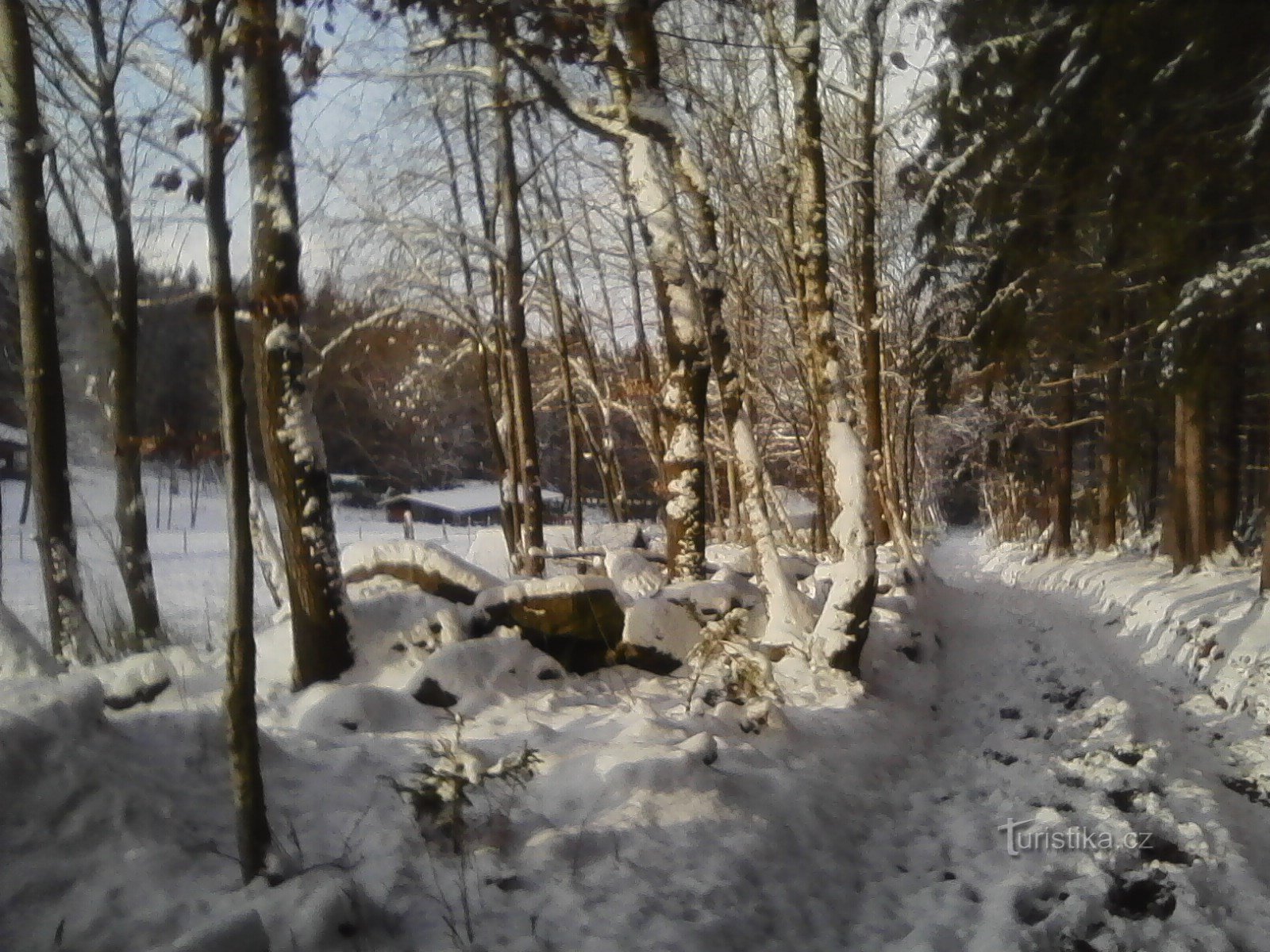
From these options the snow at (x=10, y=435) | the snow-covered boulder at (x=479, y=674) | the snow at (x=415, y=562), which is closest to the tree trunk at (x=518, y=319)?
the snow at (x=415, y=562)

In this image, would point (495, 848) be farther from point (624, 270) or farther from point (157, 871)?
point (624, 270)

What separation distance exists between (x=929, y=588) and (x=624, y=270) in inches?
375

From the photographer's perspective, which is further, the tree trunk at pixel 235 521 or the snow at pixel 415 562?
the snow at pixel 415 562

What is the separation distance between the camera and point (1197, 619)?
33.7 feet

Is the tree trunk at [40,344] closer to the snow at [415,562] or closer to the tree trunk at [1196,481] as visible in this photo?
the snow at [415,562]

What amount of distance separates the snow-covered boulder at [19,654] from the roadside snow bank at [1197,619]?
8.76m

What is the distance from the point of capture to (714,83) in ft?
48.1

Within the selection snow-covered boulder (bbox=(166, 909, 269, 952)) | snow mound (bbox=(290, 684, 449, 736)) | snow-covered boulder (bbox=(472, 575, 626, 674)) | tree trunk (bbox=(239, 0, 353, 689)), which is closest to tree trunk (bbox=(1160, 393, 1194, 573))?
snow-covered boulder (bbox=(472, 575, 626, 674))

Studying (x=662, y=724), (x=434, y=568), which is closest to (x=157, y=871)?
(x=662, y=724)

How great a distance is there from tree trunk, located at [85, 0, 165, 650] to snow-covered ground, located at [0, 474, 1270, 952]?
9.75 ft

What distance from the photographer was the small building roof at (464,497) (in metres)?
39.2

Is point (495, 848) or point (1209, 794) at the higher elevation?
point (495, 848)

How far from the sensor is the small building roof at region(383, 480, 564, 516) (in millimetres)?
39188

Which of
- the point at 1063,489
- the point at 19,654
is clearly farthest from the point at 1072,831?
the point at 1063,489
